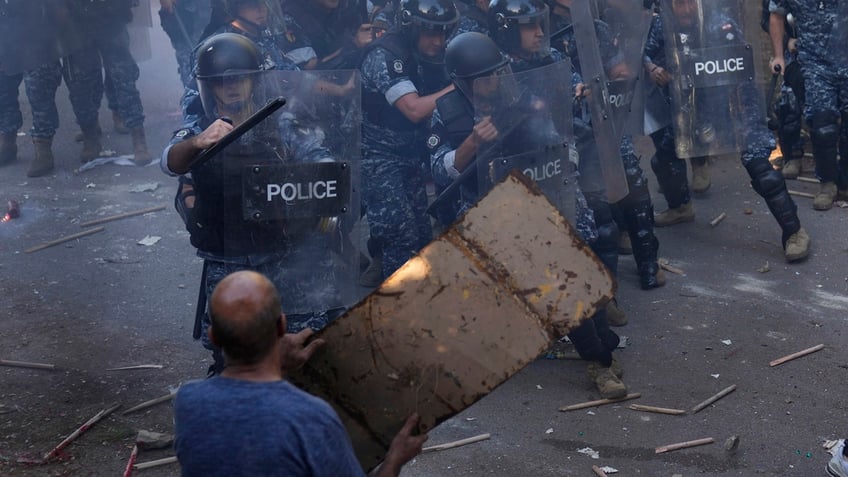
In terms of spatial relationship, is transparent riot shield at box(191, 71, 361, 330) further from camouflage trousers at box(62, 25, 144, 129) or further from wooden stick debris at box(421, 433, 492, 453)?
camouflage trousers at box(62, 25, 144, 129)

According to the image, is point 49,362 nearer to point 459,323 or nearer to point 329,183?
point 329,183

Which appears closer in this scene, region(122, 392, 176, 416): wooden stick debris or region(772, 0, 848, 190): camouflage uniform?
region(122, 392, 176, 416): wooden stick debris

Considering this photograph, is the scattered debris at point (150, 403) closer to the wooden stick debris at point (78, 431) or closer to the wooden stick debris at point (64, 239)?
the wooden stick debris at point (78, 431)

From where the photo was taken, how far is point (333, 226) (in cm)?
411

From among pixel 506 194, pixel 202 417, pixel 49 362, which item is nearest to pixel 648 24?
pixel 506 194

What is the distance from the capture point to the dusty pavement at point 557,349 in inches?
175

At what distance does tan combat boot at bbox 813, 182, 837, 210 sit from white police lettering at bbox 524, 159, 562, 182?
11.3 feet

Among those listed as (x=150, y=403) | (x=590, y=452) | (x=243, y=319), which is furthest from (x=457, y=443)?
(x=243, y=319)

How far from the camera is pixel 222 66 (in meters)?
4.22

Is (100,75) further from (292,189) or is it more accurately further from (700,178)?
(292,189)

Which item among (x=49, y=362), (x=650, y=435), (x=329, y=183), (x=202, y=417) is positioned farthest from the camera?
(x=49, y=362)

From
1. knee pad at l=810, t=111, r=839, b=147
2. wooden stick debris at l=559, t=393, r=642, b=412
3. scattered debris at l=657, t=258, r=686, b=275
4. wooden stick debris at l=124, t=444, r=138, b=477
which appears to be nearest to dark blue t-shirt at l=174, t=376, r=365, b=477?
wooden stick debris at l=124, t=444, r=138, b=477

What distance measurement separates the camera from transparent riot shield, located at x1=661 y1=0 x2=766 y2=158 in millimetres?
6145

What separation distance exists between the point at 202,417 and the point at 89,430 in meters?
2.64
